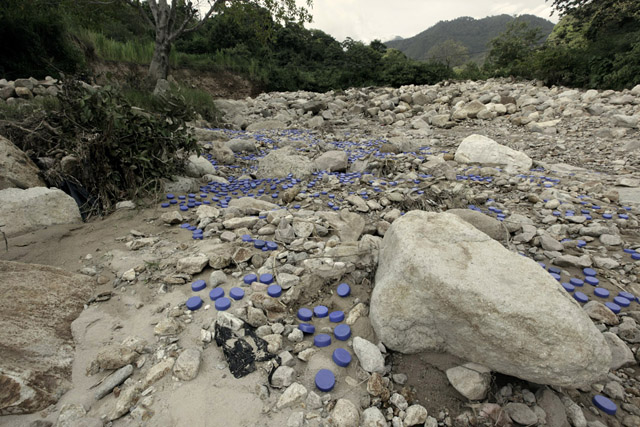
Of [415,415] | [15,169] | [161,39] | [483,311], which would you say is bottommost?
[415,415]

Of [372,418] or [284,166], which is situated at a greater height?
[284,166]

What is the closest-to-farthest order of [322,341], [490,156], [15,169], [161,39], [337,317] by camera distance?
[322,341], [337,317], [15,169], [490,156], [161,39]

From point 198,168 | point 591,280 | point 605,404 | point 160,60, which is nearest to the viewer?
point 605,404

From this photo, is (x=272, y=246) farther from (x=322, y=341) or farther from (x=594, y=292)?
(x=594, y=292)

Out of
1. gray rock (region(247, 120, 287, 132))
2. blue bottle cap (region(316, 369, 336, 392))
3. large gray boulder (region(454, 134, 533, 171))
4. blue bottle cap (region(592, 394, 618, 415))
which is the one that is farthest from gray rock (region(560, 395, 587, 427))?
gray rock (region(247, 120, 287, 132))

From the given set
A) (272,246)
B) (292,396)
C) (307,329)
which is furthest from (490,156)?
(292,396)

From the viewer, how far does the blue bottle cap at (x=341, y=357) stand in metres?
1.50

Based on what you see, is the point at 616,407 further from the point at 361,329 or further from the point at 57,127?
the point at 57,127

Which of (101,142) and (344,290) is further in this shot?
(101,142)

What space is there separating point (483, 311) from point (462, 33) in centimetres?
10459

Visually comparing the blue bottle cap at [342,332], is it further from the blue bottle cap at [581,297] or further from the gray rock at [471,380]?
the blue bottle cap at [581,297]

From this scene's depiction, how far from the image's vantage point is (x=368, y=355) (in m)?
1.53

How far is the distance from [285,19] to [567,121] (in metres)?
8.49

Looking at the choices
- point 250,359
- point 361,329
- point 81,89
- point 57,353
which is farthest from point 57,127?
point 361,329
